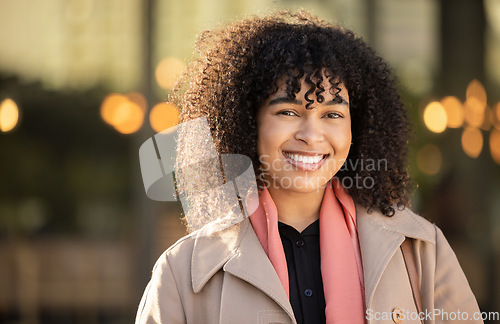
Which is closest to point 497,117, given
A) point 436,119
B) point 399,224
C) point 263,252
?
point 436,119

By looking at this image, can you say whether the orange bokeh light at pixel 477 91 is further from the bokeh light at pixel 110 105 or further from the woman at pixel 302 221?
the woman at pixel 302 221

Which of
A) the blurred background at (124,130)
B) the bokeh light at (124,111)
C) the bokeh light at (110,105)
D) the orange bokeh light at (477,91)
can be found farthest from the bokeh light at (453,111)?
the bokeh light at (110,105)

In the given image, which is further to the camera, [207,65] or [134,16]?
[134,16]

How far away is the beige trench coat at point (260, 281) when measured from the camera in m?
1.87

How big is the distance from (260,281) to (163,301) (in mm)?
325

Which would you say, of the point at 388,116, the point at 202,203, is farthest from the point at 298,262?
the point at 388,116

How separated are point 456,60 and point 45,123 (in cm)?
363

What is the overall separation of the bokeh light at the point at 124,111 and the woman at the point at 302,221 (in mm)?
2725

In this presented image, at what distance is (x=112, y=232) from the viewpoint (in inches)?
196

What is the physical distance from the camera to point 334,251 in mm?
1961

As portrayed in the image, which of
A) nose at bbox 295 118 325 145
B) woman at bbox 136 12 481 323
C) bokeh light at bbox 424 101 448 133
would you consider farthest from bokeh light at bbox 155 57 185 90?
nose at bbox 295 118 325 145

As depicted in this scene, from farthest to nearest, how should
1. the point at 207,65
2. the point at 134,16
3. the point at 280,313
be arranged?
the point at 134,16 → the point at 207,65 → the point at 280,313

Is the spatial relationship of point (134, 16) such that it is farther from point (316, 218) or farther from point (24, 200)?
point (316, 218)

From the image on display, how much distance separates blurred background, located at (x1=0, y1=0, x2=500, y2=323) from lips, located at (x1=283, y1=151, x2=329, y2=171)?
115 inches
